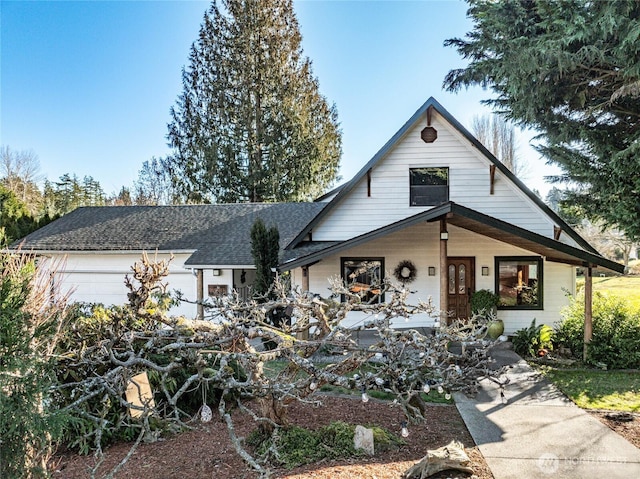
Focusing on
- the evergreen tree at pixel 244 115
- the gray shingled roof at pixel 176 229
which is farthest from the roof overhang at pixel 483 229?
the evergreen tree at pixel 244 115

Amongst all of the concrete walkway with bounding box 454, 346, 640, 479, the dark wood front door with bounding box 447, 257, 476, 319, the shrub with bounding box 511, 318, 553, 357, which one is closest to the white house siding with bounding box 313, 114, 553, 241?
the dark wood front door with bounding box 447, 257, 476, 319

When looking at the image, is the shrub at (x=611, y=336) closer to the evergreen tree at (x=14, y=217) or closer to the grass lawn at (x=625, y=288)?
the grass lawn at (x=625, y=288)

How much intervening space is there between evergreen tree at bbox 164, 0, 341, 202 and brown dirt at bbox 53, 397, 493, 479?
2248cm

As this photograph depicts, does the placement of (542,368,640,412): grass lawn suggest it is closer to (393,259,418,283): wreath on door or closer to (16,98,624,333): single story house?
(16,98,624,333): single story house

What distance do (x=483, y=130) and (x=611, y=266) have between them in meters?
20.7

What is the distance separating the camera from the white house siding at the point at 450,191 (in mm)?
11453

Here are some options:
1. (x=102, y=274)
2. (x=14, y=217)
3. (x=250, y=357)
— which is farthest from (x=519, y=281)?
(x=14, y=217)

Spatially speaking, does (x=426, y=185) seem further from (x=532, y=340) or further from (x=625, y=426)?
(x=625, y=426)

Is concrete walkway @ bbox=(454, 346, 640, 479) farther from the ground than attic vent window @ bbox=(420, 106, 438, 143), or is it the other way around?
attic vent window @ bbox=(420, 106, 438, 143)

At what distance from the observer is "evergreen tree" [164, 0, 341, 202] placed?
27422mm

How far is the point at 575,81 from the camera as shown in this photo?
9.46m

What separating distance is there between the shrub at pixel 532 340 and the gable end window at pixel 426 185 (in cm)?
449

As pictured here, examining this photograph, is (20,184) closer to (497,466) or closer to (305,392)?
(305,392)

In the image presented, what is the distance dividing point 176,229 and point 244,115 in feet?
45.6
